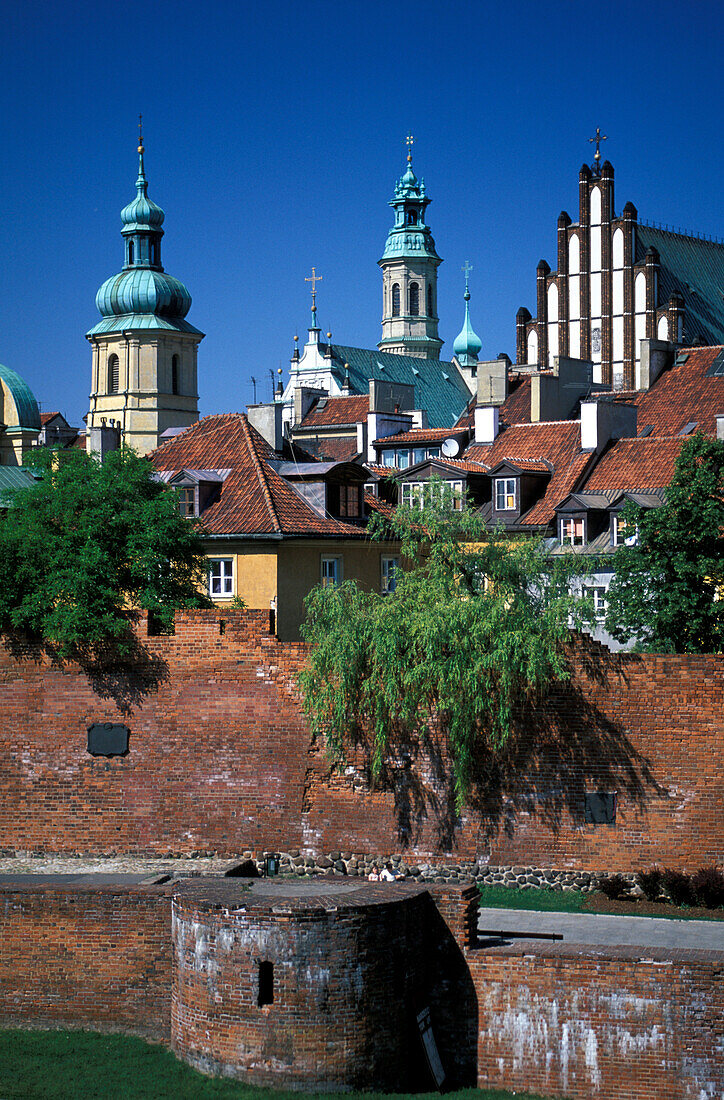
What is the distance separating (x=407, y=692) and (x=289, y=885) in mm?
3678

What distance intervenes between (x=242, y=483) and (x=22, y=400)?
5835 cm

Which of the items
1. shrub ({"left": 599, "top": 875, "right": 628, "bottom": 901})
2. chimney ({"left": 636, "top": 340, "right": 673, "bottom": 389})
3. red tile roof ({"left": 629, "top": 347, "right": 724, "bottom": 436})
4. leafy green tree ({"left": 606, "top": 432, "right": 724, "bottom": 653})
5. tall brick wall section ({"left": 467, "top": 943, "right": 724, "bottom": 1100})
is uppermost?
chimney ({"left": 636, "top": 340, "right": 673, "bottom": 389})

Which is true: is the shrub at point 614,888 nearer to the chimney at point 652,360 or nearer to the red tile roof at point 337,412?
the chimney at point 652,360

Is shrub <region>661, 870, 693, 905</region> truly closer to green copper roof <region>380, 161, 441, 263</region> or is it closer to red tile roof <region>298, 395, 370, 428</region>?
red tile roof <region>298, 395, 370, 428</region>

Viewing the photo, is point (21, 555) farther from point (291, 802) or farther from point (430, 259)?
point (430, 259)

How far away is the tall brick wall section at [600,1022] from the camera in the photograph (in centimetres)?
1752

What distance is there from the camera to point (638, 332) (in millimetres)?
61938

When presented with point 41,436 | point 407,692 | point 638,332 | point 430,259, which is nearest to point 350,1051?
point 407,692

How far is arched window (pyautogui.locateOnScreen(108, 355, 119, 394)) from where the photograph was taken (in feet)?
317

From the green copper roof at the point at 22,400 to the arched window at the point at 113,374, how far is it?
6.81 m

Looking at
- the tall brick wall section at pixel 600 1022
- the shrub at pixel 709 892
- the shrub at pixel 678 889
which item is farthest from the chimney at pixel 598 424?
the tall brick wall section at pixel 600 1022

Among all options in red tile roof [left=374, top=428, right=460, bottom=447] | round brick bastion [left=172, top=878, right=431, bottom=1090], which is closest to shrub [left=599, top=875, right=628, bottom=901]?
round brick bastion [left=172, top=878, right=431, bottom=1090]

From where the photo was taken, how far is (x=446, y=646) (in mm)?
23844

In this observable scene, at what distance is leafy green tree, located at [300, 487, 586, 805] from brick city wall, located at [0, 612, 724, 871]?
483mm
